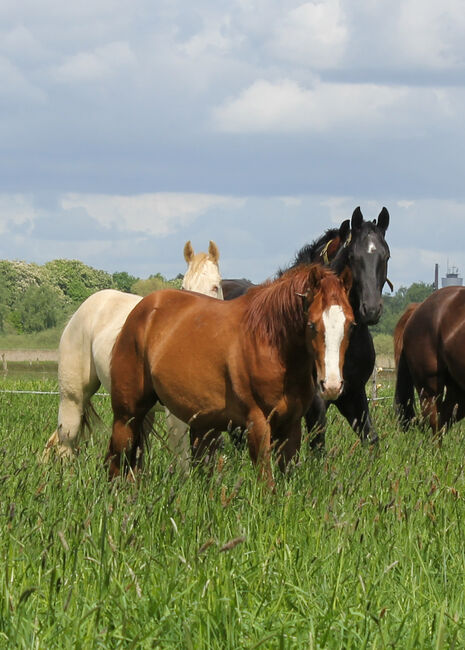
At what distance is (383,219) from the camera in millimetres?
7770

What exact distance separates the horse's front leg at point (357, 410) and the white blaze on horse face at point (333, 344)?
9.00 feet

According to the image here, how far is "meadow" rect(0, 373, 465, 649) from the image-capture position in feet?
9.14

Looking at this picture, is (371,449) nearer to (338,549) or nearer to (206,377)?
A: (206,377)

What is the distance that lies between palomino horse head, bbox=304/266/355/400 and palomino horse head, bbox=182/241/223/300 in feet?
9.04

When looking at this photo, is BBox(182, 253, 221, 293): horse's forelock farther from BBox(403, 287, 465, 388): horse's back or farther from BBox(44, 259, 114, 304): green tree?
BBox(44, 259, 114, 304): green tree

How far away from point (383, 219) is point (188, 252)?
195 centimetres

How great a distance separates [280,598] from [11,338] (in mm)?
64099

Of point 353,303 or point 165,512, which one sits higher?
point 353,303

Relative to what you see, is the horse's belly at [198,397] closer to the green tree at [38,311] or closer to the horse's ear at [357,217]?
the horse's ear at [357,217]

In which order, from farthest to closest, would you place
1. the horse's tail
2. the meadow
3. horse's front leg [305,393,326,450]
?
1. the horse's tail
2. horse's front leg [305,393,326,450]
3. the meadow

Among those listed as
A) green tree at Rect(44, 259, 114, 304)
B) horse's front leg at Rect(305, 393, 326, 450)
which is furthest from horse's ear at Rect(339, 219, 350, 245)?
green tree at Rect(44, 259, 114, 304)

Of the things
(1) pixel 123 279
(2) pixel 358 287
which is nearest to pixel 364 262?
(2) pixel 358 287

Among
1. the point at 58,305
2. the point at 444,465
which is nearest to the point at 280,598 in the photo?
the point at 444,465

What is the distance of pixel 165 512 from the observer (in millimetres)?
4156
